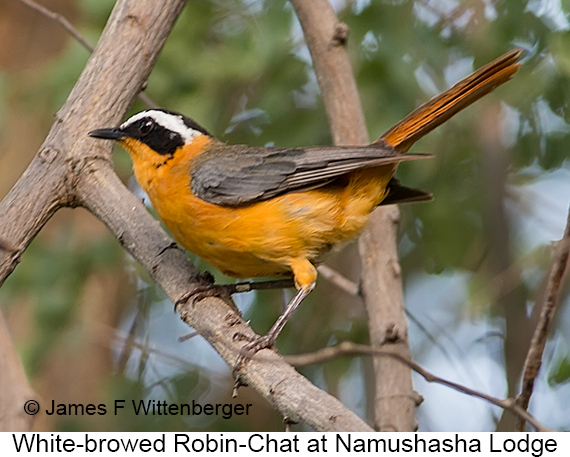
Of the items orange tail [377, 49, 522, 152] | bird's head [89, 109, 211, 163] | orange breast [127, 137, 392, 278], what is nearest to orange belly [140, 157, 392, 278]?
orange breast [127, 137, 392, 278]

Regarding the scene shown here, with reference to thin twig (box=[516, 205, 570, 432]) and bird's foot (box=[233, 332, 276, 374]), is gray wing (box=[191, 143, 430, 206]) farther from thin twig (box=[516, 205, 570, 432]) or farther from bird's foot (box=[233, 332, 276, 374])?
thin twig (box=[516, 205, 570, 432])

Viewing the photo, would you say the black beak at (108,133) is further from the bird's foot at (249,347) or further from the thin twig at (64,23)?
the bird's foot at (249,347)

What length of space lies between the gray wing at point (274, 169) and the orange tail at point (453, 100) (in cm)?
15

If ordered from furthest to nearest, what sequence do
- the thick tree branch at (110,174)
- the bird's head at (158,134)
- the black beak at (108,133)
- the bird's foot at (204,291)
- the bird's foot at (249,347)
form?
the bird's head at (158,134)
the black beak at (108,133)
the bird's foot at (204,291)
the thick tree branch at (110,174)
the bird's foot at (249,347)

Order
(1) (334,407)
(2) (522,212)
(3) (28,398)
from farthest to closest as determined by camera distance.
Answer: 1. (2) (522,212)
2. (1) (334,407)
3. (3) (28,398)

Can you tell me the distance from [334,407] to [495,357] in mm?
3616

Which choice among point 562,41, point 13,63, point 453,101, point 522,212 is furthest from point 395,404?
point 13,63

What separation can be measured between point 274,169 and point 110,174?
2.85ft

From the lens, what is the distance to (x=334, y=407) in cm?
270

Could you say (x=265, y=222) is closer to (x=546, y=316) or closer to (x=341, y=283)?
(x=341, y=283)

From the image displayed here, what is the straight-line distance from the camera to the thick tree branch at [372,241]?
12.9ft

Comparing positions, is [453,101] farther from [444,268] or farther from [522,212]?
[522,212]

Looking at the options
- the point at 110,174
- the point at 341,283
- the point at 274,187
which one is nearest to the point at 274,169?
the point at 274,187

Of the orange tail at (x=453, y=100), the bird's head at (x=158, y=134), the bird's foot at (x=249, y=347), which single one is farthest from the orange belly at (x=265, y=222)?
the bird's foot at (x=249, y=347)
